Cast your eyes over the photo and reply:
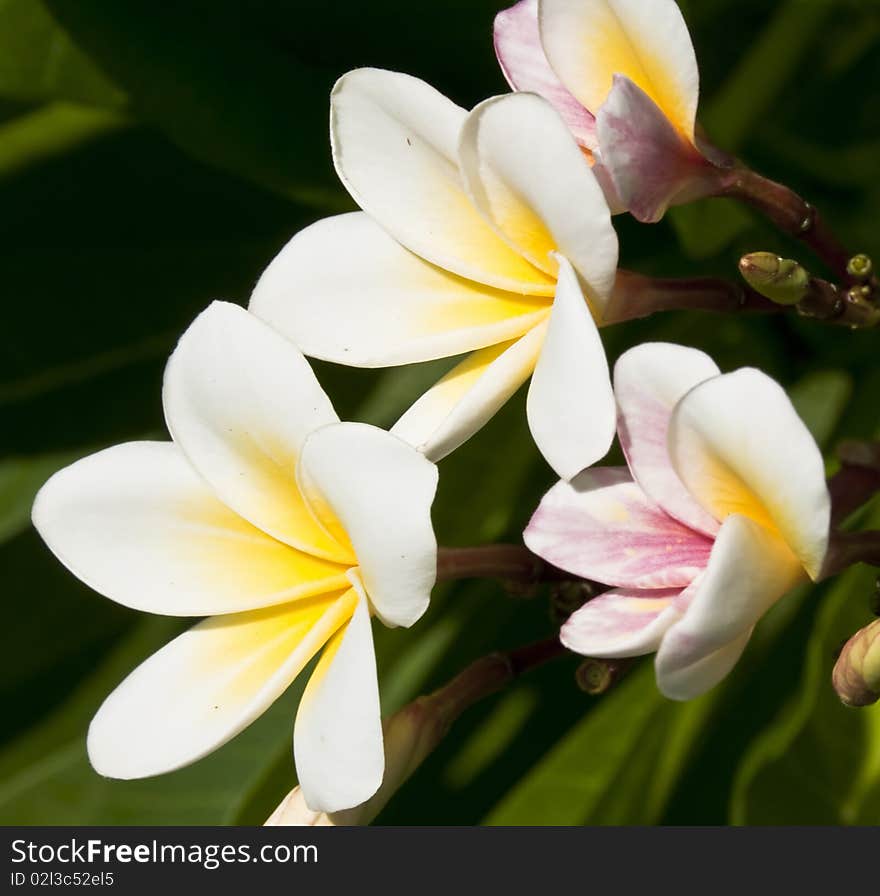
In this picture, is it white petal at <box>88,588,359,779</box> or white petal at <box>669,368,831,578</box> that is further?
white petal at <box>88,588,359,779</box>

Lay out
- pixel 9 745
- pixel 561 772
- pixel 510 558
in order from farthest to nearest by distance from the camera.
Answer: pixel 9 745, pixel 561 772, pixel 510 558

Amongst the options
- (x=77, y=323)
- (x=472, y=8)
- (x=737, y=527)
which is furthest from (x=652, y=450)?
(x=77, y=323)

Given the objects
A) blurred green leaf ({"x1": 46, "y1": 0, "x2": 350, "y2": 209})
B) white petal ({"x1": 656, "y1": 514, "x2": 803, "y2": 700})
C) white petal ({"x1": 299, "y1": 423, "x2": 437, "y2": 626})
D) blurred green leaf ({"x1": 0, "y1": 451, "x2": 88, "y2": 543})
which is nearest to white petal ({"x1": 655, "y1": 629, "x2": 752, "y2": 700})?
white petal ({"x1": 656, "y1": 514, "x2": 803, "y2": 700})

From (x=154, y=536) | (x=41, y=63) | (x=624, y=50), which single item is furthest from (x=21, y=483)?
(x=624, y=50)

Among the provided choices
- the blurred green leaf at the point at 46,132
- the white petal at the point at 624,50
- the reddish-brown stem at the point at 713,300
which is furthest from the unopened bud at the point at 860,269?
the blurred green leaf at the point at 46,132

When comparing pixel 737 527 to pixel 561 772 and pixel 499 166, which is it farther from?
pixel 561 772

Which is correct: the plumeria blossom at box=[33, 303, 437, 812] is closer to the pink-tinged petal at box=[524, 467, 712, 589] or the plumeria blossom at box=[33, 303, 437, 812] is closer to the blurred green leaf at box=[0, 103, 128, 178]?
the pink-tinged petal at box=[524, 467, 712, 589]

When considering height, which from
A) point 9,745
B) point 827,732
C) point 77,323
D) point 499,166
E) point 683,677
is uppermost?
point 499,166
